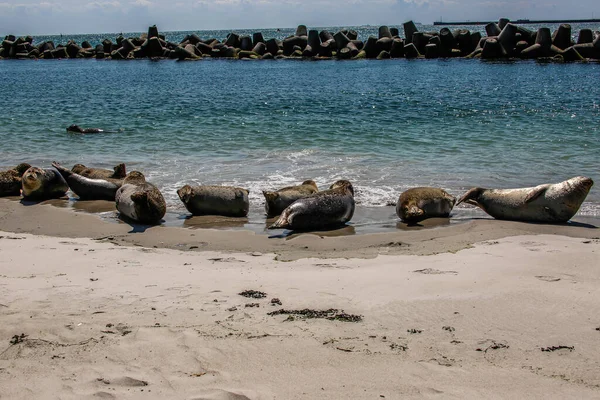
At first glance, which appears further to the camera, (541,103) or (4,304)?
(541,103)

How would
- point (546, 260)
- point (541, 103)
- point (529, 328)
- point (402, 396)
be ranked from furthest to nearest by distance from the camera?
point (541, 103) → point (546, 260) → point (529, 328) → point (402, 396)

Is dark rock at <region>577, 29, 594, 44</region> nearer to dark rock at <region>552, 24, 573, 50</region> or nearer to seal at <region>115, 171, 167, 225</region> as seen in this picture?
dark rock at <region>552, 24, 573, 50</region>

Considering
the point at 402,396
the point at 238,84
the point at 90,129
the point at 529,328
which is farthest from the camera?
the point at 238,84

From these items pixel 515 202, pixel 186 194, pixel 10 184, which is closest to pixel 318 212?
pixel 186 194

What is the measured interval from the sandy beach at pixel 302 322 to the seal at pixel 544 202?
135 cm

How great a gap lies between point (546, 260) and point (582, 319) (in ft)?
5.50

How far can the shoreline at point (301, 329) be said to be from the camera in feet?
12.3

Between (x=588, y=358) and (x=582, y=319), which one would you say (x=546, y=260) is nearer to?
(x=582, y=319)

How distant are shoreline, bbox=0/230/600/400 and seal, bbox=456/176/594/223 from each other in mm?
2103

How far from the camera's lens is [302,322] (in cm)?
465

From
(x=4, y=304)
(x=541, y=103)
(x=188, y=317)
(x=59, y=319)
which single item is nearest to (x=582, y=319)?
(x=188, y=317)

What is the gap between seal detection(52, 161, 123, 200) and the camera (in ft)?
33.2

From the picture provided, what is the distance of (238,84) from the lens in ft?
97.1

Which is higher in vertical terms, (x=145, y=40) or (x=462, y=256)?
(x=145, y=40)
